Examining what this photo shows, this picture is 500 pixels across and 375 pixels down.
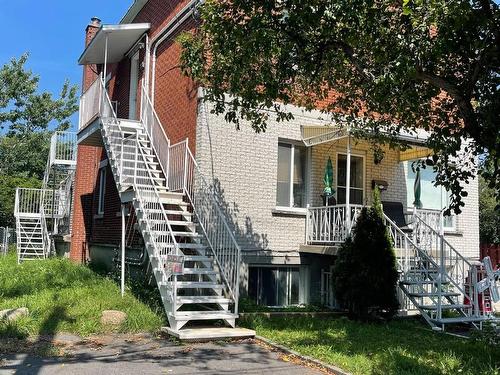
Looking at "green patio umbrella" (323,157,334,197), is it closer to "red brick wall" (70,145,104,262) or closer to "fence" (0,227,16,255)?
"red brick wall" (70,145,104,262)

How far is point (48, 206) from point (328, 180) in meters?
15.9

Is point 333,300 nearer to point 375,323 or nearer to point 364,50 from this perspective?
point 375,323

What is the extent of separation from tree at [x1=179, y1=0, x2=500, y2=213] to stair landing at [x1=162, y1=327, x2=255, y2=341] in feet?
12.4

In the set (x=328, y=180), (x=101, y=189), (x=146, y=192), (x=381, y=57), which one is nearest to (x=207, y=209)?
(x=146, y=192)

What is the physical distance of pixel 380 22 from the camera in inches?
315

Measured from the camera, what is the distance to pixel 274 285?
41.0 feet

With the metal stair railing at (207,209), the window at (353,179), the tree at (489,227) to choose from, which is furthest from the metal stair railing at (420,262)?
the tree at (489,227)

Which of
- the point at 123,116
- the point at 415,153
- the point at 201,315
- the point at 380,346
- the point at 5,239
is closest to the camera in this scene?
the point at 380,346

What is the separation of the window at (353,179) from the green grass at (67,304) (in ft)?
18.9

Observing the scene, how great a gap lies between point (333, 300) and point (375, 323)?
2.24 metres

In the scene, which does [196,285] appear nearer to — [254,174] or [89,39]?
[254,174]

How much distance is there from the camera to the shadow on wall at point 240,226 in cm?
1166

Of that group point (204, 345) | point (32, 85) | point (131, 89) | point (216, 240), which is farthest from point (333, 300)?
point (32, 85)

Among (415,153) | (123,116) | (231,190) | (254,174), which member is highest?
(123,116)
